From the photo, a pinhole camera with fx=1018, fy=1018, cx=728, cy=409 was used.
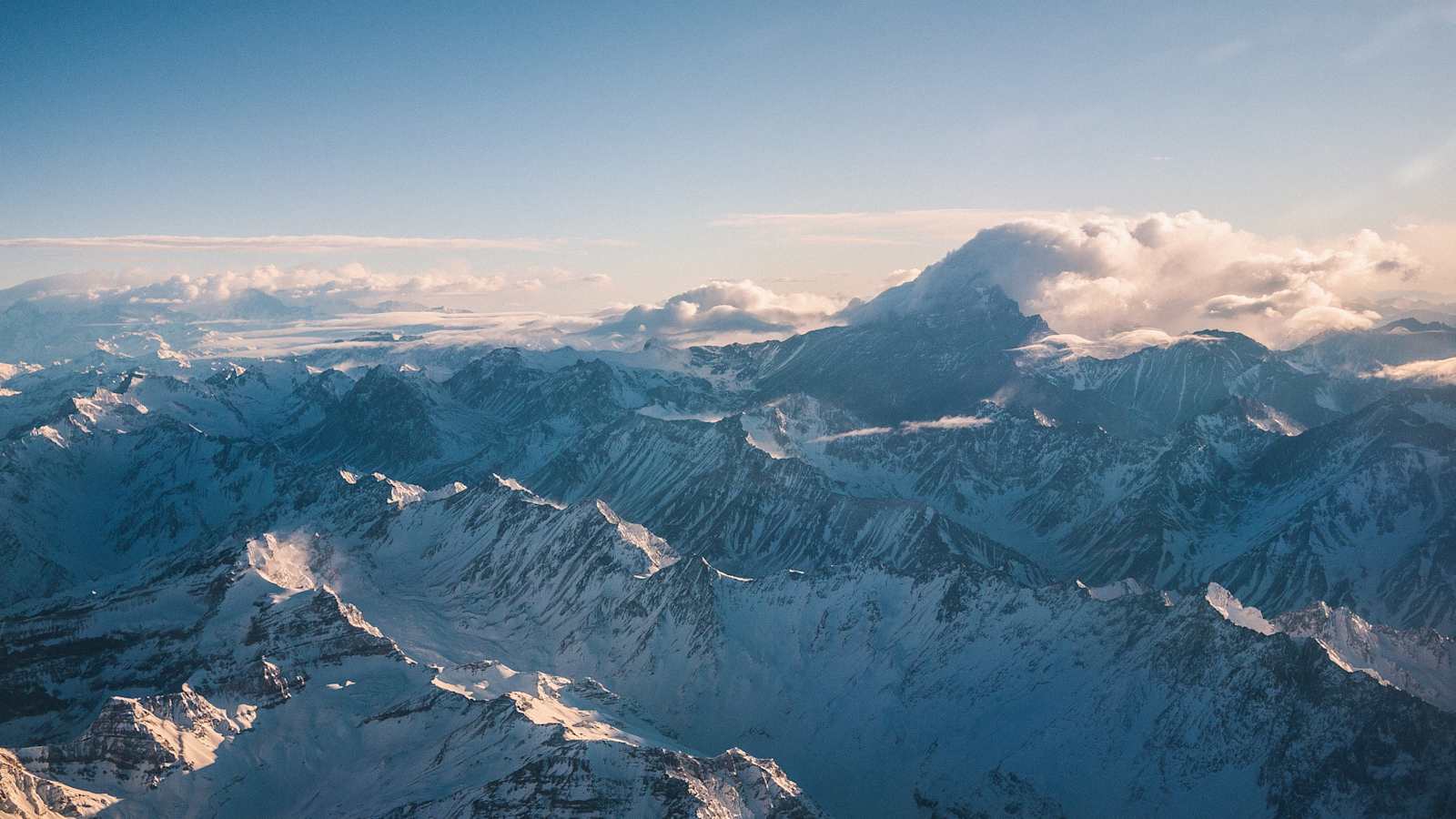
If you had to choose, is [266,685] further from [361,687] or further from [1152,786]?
[1152,786]

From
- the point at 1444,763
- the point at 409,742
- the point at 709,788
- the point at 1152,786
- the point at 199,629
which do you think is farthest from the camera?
the point at 199,629

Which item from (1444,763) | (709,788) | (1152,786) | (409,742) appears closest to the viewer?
(709,788)

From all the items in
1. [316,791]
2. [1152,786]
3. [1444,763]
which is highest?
[316,791]

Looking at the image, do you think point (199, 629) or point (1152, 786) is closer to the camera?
point (1152, 786)

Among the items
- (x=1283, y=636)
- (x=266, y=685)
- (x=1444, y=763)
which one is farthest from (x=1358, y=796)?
(x=266, y=685)

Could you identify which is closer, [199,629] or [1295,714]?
[1295,714]

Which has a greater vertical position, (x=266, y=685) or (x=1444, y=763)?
(x=266, y=685)

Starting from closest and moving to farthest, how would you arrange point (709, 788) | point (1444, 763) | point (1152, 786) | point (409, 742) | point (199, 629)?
point (709, 788) < point (1444, 763) < point (409, 742) < point (1152, 786) < point (199, 629)

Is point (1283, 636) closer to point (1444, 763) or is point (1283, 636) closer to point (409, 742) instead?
point (1444, 763)

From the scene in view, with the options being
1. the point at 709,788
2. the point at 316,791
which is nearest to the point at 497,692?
the point at 316,791
